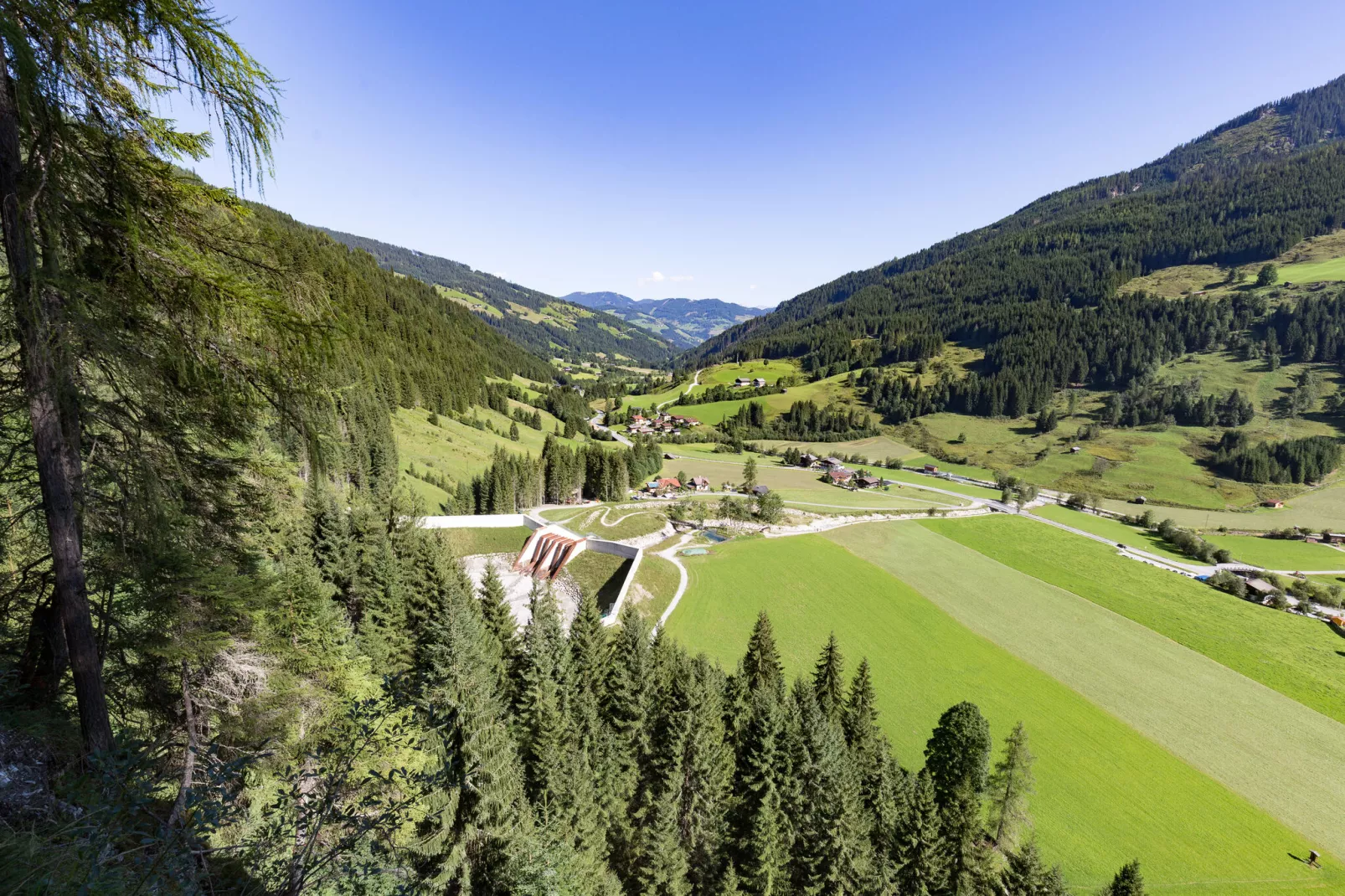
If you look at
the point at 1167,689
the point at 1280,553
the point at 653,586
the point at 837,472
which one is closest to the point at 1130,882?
the point at 1167,689

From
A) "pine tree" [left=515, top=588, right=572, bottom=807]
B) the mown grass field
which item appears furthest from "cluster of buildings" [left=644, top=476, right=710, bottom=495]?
"pine tree" [left=515, top=588, right=572, bottom=807]

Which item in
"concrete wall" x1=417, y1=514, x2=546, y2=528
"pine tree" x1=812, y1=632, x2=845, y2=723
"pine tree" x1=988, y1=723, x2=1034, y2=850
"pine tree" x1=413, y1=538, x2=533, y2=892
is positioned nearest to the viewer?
"pine tree" x1=413, y1=538, x2=533, y2=892

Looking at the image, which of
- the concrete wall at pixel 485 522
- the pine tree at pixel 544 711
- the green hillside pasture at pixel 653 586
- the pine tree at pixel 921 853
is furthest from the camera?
the concrete wall at pixel 485 522

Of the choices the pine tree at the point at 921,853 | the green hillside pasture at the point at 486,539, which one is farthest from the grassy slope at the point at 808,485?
the pine tree at the point at 921,853

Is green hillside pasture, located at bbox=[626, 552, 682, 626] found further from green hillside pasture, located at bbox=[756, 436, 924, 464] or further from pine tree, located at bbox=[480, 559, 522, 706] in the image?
green hillside pasture, located at bbox=[756, 436, 924, 464]

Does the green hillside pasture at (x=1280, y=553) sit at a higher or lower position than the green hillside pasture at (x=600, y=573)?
higher

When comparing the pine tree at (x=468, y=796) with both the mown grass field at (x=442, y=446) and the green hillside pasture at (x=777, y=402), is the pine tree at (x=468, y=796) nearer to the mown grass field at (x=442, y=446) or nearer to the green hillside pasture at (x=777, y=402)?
the mown grass field at (x=442, y=446)
